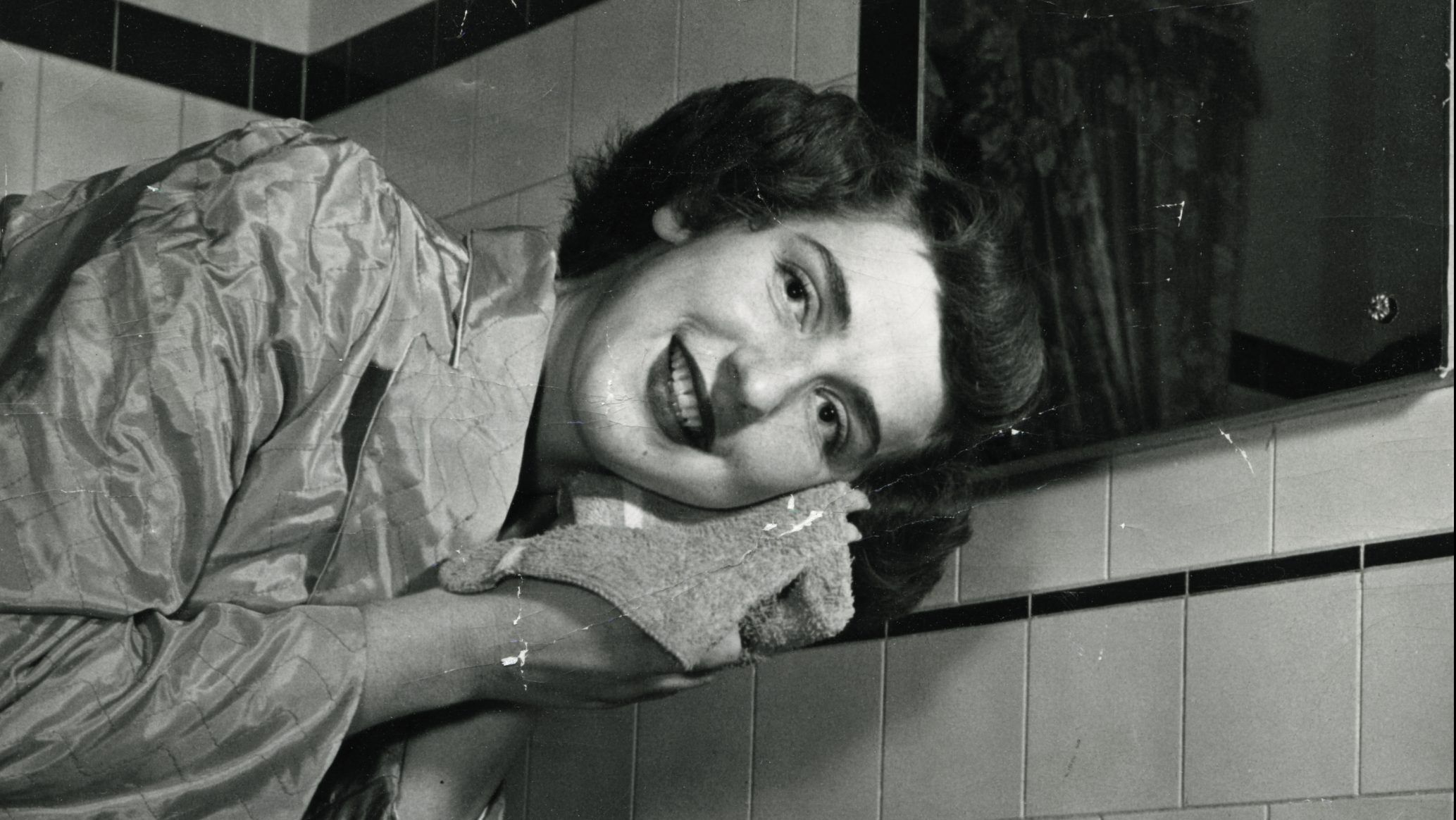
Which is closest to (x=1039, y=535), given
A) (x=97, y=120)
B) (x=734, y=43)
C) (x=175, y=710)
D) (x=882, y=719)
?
(x=882, y=719)

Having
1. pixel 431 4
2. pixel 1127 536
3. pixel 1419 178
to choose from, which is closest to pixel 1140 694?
pixel 1127 536

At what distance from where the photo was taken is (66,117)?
0.90 metres

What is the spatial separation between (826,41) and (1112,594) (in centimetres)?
38

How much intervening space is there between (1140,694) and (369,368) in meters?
0.47

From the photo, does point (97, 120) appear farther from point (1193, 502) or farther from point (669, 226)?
point (1193, 502)

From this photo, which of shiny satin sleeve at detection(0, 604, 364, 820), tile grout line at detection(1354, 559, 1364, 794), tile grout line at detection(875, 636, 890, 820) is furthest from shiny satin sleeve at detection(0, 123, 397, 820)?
tile grout line at detection(1354, 559, 1364, 794)

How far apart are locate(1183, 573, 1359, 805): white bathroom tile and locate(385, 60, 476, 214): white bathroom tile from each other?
20.8 inches

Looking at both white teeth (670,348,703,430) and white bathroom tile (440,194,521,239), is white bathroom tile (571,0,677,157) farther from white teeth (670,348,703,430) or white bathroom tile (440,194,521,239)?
white teeth (670,348,703,430)

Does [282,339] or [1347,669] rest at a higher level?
[282,339]

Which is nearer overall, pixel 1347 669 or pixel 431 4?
pixel 1347 669

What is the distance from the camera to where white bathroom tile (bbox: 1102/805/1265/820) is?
0.83 metres

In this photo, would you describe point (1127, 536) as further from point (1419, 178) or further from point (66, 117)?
point (66, 117)

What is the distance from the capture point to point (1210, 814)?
33.0 inches

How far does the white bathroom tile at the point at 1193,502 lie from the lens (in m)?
0.87
